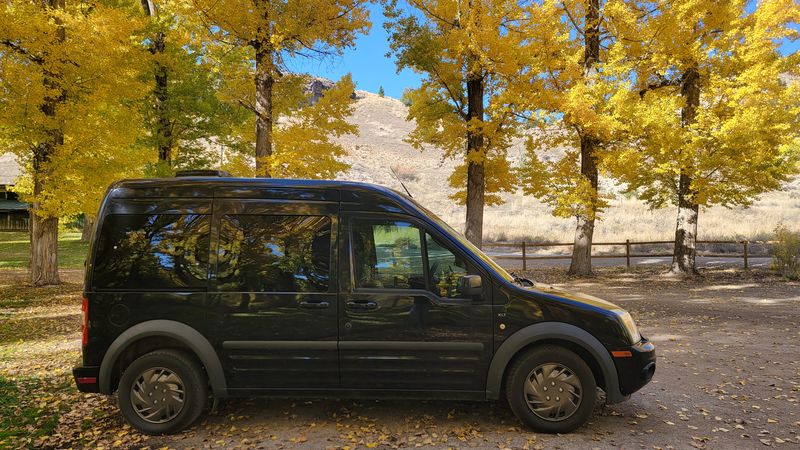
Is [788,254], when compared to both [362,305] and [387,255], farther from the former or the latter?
[362,305]

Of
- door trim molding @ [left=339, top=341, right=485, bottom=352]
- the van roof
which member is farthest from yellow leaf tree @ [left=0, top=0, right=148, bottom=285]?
door trim molding @ [left=339, top=341, right=485, bottom=352]

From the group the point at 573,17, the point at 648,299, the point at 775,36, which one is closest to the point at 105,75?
the point at 573,17

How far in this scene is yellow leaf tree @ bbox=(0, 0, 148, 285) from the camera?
9.83 metres

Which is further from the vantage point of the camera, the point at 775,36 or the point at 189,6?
the point at 775,36

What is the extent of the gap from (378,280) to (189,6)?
29.6 feet

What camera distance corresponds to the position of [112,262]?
12.9 feet

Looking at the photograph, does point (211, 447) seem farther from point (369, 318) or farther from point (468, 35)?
point (468, 35)

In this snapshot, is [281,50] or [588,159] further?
[588,159]

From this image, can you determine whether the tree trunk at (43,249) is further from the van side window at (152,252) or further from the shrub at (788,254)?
the shrub at (788,254)

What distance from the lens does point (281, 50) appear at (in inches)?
435

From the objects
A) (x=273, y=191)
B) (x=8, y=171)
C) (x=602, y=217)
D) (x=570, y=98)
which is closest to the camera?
(x=273, y=191)

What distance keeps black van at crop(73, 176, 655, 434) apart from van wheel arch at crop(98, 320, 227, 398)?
0.01 metres

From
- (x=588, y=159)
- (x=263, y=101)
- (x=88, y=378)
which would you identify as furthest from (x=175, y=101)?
(x=88, y=378)

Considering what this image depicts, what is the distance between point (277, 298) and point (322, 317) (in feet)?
1.34
